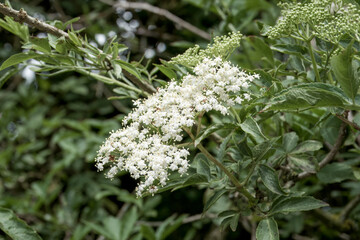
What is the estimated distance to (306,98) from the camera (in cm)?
92

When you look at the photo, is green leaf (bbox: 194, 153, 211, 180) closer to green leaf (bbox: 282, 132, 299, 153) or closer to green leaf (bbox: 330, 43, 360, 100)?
green leaf (bbox: 282, 132, 299, 153)

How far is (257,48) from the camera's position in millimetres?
1570

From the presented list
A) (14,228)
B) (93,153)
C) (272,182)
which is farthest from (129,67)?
(93,153)

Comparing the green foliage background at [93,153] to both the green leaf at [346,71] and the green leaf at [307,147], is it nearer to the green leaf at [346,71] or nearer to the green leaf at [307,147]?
the green leaf at [307,147]

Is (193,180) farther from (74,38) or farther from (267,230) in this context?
(74,38)

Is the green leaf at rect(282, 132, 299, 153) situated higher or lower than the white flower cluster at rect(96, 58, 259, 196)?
lower

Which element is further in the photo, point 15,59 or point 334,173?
point 334,173

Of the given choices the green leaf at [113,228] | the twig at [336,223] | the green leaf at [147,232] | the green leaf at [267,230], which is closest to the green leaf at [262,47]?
the green leaf at [267,230]

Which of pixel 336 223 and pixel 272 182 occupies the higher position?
pixel 272 182

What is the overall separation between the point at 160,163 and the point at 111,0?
90.8 inches

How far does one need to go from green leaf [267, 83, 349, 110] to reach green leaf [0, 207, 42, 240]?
88 centimetres

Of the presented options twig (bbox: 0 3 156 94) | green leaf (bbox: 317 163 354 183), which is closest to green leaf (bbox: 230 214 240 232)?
green leaf (bbox: 317 163 354 183)

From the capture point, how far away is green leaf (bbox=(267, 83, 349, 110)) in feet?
3.02

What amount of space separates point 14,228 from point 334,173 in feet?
3.82
